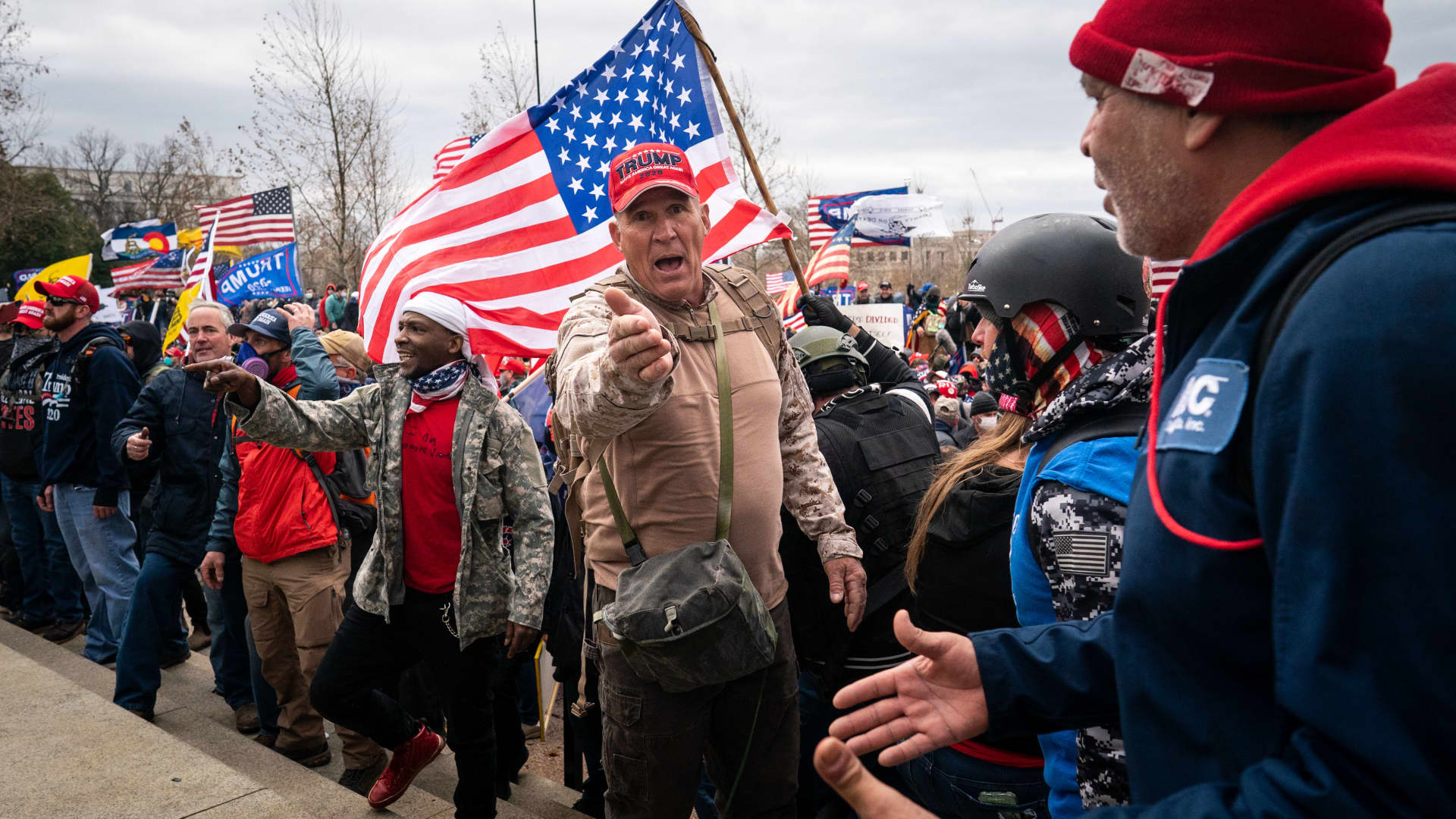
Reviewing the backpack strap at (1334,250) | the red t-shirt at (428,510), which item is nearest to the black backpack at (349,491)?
the red t-shirt at (428,510)

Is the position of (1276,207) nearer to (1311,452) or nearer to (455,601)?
(1311,452)

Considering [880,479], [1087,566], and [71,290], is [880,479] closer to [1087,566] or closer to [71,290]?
[1087,566]

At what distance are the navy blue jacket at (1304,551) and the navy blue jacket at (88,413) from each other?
712 cm

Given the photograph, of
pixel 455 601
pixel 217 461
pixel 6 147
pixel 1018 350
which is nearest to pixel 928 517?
pixel 1018 350

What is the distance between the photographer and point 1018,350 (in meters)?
2.73

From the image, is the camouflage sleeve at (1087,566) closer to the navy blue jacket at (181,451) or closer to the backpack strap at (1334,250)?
the backpack strap at (1334,250)

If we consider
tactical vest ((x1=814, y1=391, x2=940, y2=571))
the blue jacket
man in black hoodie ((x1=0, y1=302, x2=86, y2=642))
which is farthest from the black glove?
man in black hoodie ((x1=0, y1=302, x2=86, y2=642))

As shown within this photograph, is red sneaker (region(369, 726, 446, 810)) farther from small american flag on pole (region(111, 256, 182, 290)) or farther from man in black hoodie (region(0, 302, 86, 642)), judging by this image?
small american flag on pole (region(111, 256, 182, 290))

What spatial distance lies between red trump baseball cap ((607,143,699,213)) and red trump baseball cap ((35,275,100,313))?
5569 millimetres

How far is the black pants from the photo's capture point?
160 inches

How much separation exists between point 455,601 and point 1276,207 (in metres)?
3.60

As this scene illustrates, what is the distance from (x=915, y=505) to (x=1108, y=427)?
188 centimetres

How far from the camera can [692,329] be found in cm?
307

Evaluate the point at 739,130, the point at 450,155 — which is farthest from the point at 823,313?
the point at 450,155
